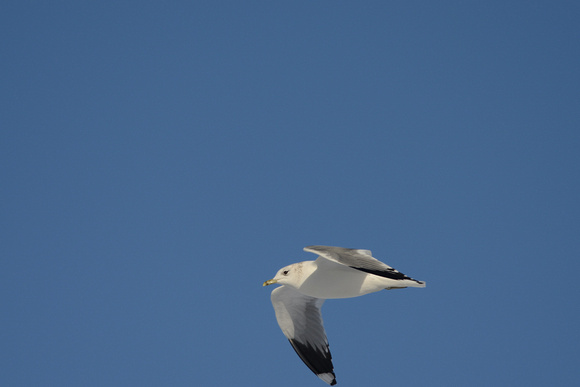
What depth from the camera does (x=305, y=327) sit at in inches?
360

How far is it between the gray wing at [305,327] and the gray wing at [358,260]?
2021 millimetres

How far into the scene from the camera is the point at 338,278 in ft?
25.3

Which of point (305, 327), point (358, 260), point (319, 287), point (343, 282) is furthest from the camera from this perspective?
point (305, 327)

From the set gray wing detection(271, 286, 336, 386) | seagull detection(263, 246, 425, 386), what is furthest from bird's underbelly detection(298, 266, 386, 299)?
gray wing detection(271, 286, 336, 386)

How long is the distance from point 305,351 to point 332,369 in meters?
0.47

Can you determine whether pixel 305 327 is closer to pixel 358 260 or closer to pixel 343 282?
pixel 343 282

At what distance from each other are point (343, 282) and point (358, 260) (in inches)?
41.8

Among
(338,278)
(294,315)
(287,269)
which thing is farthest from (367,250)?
(294,315)

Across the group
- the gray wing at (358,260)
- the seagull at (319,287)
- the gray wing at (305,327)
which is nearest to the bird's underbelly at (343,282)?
the seagull at (319,287)

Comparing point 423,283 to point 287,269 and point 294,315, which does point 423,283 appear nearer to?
point 287,269

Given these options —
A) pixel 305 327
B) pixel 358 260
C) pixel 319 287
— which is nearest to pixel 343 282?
pixel 319 287

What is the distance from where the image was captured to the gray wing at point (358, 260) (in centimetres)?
634

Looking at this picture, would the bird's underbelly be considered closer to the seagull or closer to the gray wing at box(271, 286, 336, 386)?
the seagull

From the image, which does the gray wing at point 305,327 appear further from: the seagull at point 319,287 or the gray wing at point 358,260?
the gray wing at point 358,260
